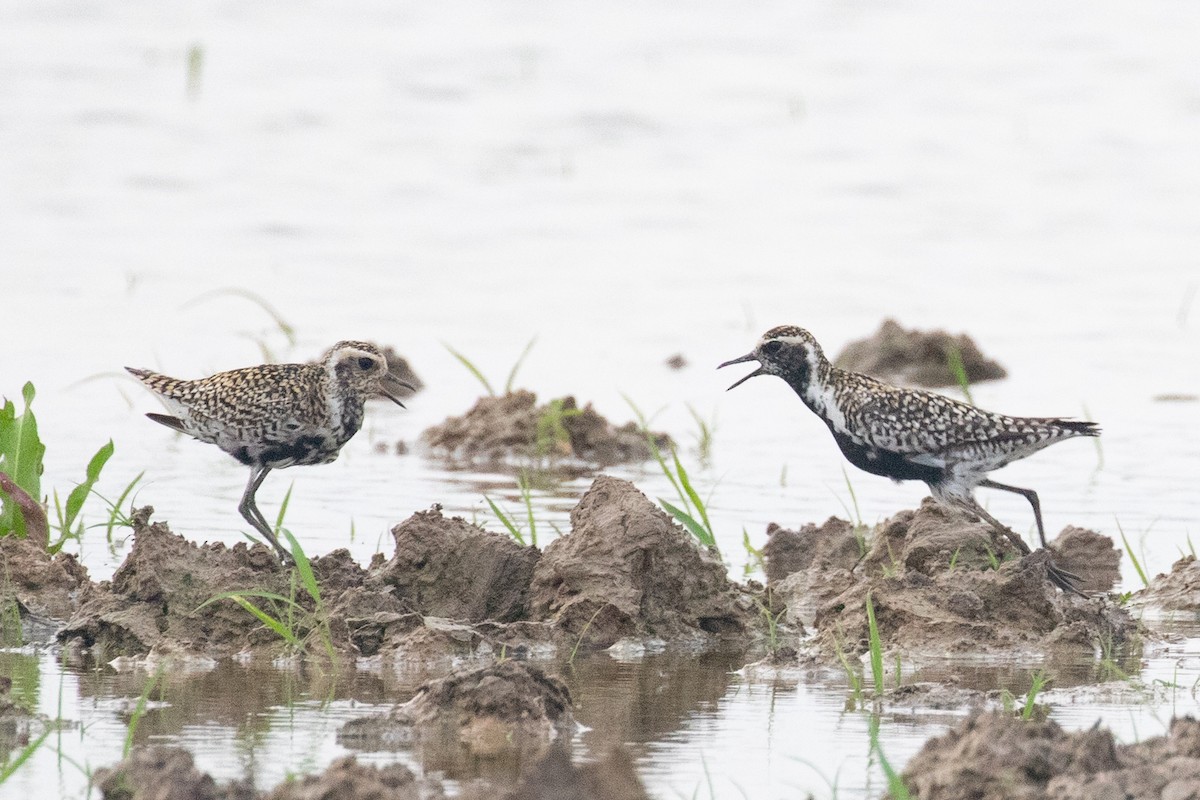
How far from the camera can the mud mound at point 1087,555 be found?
9.67 meters

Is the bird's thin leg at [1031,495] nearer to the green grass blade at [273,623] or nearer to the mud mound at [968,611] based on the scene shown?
the mud mound at [968,611]

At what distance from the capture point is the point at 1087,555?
9719mm

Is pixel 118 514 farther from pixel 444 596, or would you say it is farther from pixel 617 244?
pixel 617 244

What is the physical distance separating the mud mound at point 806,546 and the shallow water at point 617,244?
24 centimetres

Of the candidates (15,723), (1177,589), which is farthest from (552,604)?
(1177,589)

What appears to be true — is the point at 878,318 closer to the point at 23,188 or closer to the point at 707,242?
the point at 707,242

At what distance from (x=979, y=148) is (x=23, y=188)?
35.6 ft

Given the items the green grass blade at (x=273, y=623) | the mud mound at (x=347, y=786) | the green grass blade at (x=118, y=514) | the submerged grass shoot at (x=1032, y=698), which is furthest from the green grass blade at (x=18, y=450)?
the submerged grass shoot at (x=1032, y=698)

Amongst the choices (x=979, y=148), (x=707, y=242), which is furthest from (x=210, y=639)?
(x=979, y=148)

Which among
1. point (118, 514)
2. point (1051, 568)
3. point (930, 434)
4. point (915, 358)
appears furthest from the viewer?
point (915, 358)

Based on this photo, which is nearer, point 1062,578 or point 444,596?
point 444,596

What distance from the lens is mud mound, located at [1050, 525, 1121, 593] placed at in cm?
967

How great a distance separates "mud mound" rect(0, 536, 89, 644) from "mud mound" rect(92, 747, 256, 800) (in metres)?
2.59

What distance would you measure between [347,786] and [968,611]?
11.8ft
